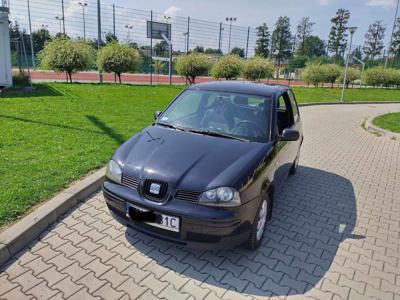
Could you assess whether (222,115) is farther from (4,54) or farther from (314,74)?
(314,74)

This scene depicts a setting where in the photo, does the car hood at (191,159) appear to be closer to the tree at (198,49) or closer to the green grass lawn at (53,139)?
the green grass lawn at (53,139)

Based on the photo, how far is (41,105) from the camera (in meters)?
9.74

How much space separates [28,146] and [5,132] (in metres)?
1.18

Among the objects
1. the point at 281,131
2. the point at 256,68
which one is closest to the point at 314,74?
the point at 256,68

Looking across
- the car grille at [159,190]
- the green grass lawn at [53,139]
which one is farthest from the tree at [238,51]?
the car grille at [159,190]

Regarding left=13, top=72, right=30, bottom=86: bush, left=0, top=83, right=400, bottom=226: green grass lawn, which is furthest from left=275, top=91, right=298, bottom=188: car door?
left=13, top=72, right=30, bottom=86: bush

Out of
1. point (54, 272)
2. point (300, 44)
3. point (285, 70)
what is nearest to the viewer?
point (54, 272)

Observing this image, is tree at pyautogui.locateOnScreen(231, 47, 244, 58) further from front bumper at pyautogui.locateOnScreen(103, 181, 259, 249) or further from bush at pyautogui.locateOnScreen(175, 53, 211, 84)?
front bumper at pyautogui.locateOnScreen(103, 181, 259, 249)

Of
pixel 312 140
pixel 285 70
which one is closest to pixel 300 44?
pixel 285 70

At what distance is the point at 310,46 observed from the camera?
6825 cm

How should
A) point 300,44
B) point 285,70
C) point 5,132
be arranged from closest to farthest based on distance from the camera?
1. point 5,132
2. point 285,70
3. point 300,44

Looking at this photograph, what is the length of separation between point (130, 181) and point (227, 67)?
860 inches

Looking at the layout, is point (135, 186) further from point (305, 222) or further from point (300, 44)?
point (300, 44)

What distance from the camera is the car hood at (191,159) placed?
295 centimetres
